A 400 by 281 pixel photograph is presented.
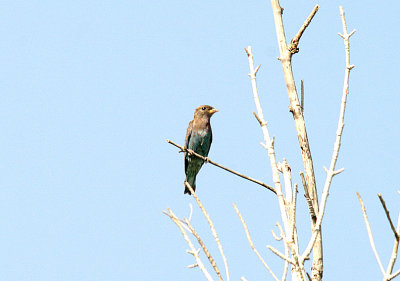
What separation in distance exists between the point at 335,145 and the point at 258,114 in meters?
0.86

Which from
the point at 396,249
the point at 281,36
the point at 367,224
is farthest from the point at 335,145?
the point at 281,36

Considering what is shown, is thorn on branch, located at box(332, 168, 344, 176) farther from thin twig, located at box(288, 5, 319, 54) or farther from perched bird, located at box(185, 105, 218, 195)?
perched bird, located at box(185, 105, 218, 195)

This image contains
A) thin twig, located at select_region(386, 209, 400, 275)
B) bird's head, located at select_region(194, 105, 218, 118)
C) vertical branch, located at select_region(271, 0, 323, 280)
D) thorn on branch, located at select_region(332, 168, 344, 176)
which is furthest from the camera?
bird's head, located at select_region(194, 105, 218, 118)

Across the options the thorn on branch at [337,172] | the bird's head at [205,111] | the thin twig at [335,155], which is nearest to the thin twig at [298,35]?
the thin twig at [335,155]

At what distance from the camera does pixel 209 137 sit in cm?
1331

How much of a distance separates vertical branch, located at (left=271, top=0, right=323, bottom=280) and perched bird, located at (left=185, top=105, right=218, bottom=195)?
7.61 m

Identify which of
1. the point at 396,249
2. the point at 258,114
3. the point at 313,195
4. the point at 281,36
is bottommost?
the point at 396,249

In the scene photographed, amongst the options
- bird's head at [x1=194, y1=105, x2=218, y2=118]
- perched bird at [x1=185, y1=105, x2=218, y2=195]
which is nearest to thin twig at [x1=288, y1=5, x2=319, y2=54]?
perched bird at [x1=185, y1=105, x2=218, y2=195]

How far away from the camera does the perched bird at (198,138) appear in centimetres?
1317

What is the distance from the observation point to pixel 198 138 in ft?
43.2

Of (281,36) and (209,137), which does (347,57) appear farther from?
(209,137)

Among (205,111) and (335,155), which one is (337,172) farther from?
(205,111)

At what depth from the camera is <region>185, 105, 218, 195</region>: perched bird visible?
1317 centimetres

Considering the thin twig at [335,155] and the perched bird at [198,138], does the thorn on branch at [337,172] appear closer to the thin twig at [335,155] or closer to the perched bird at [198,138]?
the thin twig at [335,155]
